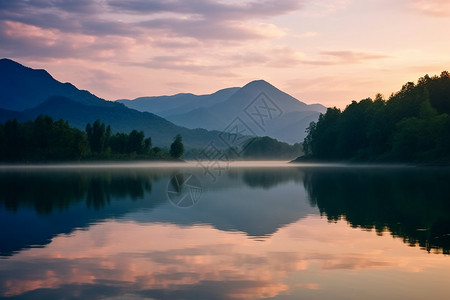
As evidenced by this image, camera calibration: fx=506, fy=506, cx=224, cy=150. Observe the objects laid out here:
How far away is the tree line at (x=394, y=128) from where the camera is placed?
121 metres

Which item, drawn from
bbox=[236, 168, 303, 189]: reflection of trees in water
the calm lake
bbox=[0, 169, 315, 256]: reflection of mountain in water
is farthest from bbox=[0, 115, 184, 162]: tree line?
the calm lake

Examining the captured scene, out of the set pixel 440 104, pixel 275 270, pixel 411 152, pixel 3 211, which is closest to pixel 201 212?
pixel 3 211

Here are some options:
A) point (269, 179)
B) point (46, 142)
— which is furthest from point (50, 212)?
point (46, 142)

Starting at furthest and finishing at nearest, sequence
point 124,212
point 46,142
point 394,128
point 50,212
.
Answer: point 46,142
point 394,128
point 124,212
point 50,212

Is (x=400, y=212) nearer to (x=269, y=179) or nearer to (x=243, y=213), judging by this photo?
(x=243, y=213)

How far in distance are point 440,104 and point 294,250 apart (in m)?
136

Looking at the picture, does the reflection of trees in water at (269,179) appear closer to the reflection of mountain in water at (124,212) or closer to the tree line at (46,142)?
the reflection of mountain in water at (124,212)

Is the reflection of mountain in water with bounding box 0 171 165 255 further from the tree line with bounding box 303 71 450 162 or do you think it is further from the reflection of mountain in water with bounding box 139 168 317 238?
the tree line with bounding box 303 71 450 162

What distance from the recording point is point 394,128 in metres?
143

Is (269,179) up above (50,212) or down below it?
below

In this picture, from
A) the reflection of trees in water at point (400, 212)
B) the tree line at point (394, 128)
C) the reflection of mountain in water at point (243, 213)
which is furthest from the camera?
the tree line at point (394, 128)

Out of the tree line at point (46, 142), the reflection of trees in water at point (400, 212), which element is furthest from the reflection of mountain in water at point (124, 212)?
the tree line at point (46, 142)

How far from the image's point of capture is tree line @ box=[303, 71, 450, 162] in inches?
4759

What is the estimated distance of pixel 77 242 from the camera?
22.0 metres
